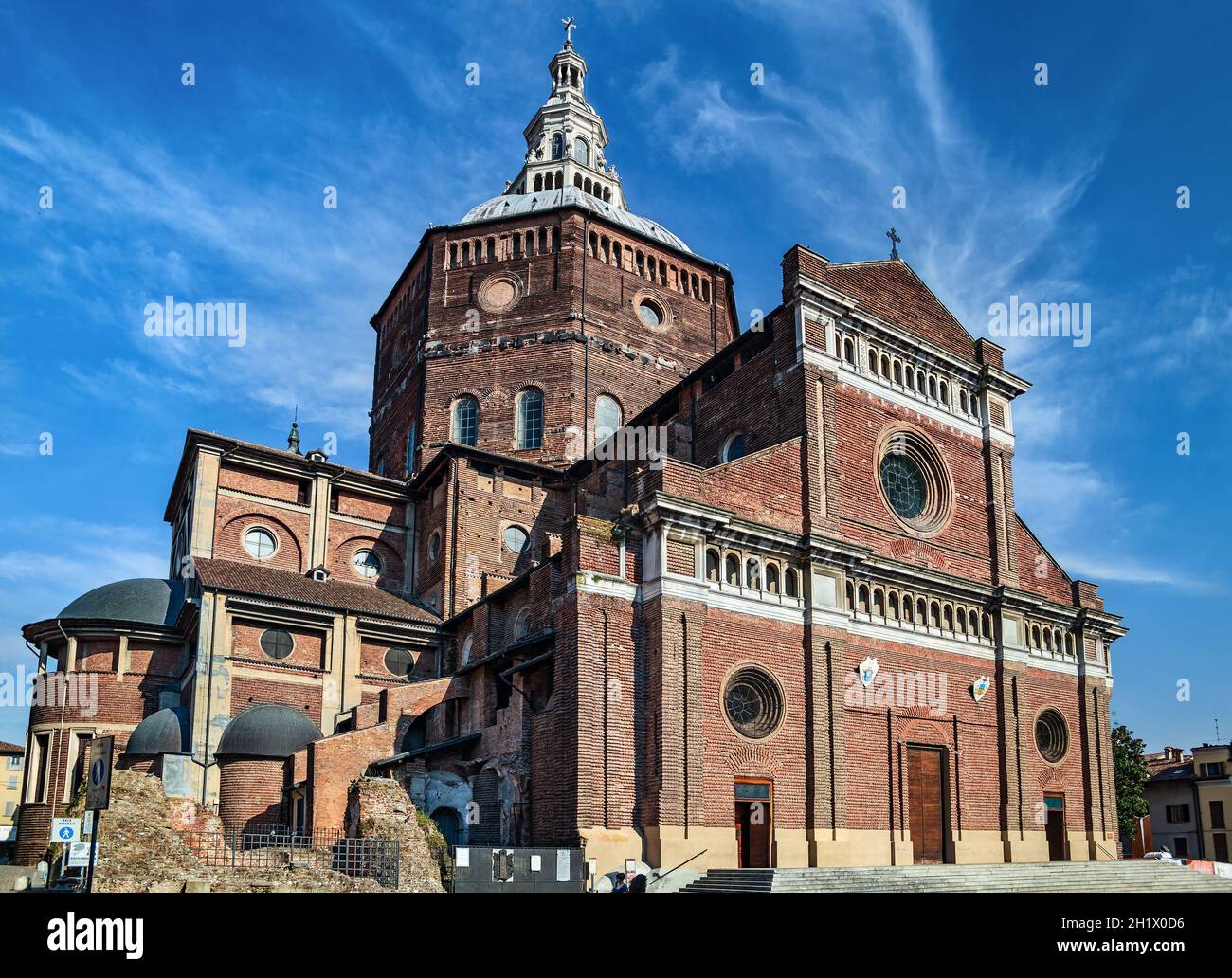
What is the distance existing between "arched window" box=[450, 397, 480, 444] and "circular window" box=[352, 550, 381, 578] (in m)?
6.01

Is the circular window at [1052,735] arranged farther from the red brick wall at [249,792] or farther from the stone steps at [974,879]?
the red brick wall at [249,792]

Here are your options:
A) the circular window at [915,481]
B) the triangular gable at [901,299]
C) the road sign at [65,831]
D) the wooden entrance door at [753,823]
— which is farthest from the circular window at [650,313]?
the road sign at [65,831]

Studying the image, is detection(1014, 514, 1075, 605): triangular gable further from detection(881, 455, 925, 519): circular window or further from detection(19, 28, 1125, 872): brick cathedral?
detection(881, 455, 925, 519): circular window

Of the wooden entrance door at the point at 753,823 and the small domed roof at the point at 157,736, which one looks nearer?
the wooden entrance door at the point at 753,823

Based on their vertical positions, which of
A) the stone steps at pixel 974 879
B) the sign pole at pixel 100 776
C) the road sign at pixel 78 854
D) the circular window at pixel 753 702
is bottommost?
the stone steps at pixel 974 879

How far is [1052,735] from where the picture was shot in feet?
109

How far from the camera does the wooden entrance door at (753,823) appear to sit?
2503 centimetres

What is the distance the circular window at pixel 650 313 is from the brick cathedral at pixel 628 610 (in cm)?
40

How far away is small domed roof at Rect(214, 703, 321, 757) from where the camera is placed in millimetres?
30078

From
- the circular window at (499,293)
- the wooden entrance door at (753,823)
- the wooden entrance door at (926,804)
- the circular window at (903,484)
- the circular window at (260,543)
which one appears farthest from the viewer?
the circular window at (499,293)

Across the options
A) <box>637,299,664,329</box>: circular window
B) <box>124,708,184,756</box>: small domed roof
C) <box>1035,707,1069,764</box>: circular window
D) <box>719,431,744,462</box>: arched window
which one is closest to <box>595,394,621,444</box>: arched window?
<box>637,299,664,329</box>: circular window

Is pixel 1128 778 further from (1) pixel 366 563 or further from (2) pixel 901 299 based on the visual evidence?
(1) pixel 366 563

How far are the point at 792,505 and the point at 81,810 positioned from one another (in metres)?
19.6
